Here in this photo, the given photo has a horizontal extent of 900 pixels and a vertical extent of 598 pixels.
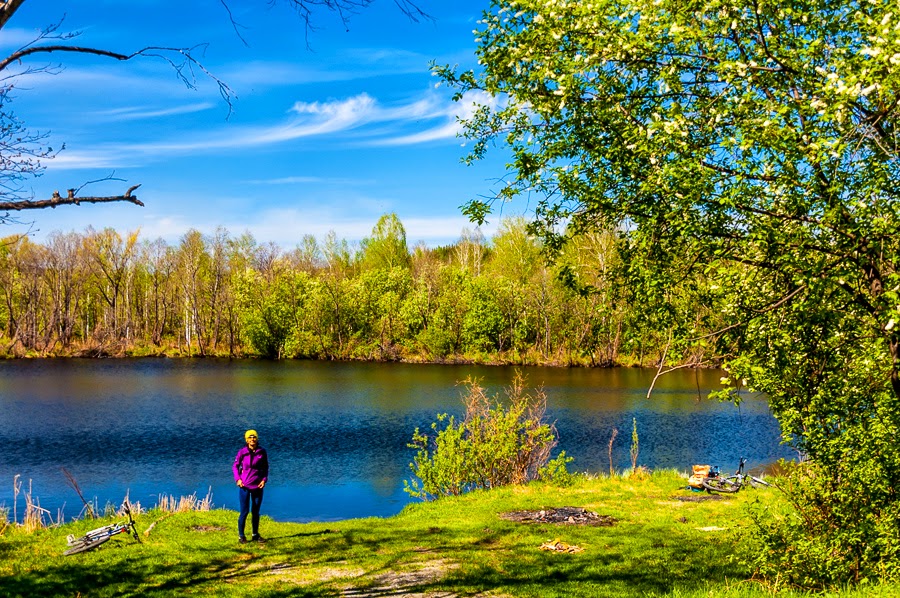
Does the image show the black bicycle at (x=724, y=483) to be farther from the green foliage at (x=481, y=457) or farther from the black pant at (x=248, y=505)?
the black pant at (x=248, y=505)

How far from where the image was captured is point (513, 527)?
54.0ft

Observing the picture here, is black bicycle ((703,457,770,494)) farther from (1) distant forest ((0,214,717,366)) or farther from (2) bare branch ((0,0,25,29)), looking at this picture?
(1) distant forest ((0,214,717,366))

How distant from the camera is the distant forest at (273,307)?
7962cm

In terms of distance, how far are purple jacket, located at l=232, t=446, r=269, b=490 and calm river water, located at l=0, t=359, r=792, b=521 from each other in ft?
27.3

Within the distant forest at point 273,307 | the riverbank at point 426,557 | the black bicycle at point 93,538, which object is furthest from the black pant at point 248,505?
the distant forest at point 273,307

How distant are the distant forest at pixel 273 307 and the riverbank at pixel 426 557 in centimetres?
5409

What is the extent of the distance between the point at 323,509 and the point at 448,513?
21.0ft

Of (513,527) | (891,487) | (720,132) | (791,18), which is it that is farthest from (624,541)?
(791,18)

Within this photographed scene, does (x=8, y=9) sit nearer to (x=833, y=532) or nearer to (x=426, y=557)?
(x=833, y=532)

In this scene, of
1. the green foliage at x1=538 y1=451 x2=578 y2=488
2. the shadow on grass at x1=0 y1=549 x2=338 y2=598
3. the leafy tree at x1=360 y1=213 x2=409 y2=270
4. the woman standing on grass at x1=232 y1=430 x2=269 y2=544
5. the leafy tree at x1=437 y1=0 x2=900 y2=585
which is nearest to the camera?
the leafy tree at x1=437 y1=0 x2=900 y2=585

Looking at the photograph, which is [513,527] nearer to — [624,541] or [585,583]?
[624,541]

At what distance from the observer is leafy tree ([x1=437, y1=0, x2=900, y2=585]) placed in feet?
24.5

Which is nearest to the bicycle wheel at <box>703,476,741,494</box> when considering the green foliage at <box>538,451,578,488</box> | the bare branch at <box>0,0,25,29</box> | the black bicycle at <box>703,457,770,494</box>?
the black bicycle at <box>703,457,770,494</box>

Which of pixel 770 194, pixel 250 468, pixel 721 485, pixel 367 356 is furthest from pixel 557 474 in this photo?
pixel 367 356
